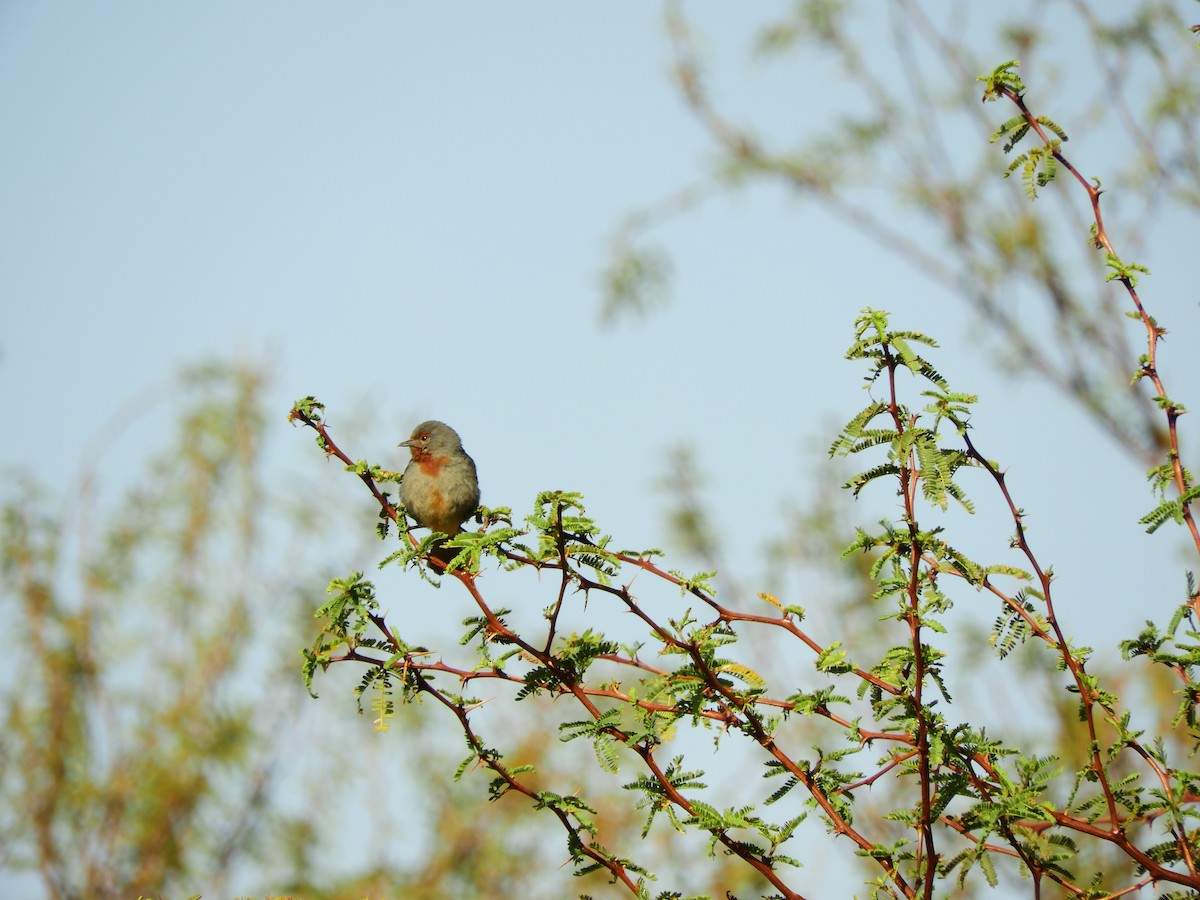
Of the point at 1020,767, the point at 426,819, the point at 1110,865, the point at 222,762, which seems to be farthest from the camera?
the point at 426,819

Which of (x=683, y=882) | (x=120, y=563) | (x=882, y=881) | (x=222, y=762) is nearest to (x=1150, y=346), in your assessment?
(x=882, y=881)

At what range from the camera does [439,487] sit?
593cm

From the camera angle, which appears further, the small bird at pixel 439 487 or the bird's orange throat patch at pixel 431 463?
the bird's orange throat patch at pixel 431 463

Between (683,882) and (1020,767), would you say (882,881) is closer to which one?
(1020,767)

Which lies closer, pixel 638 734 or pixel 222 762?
pixel 638 734

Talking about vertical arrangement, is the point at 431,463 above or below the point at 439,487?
above

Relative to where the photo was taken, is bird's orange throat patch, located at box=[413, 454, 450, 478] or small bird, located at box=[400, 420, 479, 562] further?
bird's orange throat patch, located at box=[413, 454, 450, 478]

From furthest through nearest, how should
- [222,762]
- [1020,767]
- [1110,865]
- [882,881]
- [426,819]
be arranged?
[426,819]
[222,762]
[1110,865]
[1020,767]
[882,881]

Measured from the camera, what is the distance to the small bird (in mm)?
5887

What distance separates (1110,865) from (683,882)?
3186 mm

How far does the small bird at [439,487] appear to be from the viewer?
19.3ft

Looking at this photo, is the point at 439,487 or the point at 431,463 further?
the point at 431,463

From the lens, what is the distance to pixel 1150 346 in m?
3.09

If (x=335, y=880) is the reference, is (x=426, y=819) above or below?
above
